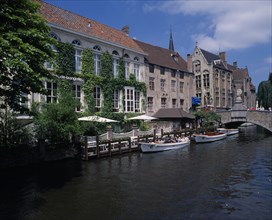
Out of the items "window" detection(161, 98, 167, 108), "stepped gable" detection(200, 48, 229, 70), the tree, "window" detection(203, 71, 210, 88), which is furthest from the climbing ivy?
"stepped gable" detection(200, 48, 229, 70)

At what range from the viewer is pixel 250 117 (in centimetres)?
4059

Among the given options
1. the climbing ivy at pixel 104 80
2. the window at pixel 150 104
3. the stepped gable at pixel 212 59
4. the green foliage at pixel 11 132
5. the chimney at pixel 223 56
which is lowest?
the green foliage at pixel 11 132

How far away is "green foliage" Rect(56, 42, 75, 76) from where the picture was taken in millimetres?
25000

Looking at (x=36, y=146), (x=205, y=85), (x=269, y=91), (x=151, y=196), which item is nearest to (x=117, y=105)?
(x=36, y=146)

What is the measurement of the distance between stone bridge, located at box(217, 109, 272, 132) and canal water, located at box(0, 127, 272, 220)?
850 inches

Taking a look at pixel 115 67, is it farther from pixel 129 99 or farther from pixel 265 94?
pixel 265 94

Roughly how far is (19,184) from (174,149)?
16.4 metres

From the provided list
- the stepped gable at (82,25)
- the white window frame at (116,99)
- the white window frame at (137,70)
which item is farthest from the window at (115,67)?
the white window frame at (137,70)

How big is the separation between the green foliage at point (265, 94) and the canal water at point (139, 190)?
4310 centimetres

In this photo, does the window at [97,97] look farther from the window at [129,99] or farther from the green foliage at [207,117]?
the green foliage at [207,117]

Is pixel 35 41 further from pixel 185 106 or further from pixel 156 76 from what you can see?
pixel 185 106

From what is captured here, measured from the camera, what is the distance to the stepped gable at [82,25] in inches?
1008

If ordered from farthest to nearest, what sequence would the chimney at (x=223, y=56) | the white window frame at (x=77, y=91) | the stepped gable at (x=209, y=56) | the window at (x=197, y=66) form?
the chimney at (x=223, y=56) → the window at (x=197, y=66) → the stepped gable at (x=209, y=56) → the white window frame at (x=77, y=91)

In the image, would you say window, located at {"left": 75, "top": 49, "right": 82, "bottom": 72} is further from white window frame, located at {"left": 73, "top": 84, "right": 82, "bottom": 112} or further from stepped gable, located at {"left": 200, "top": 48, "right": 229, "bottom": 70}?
stepped gable, located at {"left": 200, "top": 48, "right": 229, "bottom": 70}
